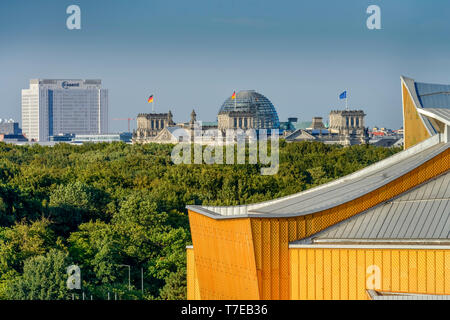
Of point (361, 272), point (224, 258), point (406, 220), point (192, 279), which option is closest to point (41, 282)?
point (192, 279)

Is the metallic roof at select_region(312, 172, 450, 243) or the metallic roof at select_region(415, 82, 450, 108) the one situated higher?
the metallic roof at select_region(415, 82, 450, 108)

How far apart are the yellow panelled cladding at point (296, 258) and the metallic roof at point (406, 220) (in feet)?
0.84

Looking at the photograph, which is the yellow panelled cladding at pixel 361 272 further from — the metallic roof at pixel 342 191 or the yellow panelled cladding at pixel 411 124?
the yellow panelled cladding at pixel 411 124

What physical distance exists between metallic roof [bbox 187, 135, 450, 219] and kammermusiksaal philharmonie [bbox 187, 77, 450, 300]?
0.07m

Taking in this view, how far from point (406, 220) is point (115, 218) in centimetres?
3463

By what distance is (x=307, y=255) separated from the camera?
105 feet

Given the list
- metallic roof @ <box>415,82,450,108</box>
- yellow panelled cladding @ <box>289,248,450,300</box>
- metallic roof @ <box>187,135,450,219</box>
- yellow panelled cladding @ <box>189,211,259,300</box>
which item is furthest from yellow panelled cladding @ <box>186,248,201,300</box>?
metallic roof @ <box>415,82,450,108</box>

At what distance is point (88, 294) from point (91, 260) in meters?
6.80

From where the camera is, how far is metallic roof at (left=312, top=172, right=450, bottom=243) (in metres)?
31.9

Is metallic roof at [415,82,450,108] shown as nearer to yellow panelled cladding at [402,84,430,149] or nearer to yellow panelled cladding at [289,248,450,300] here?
yellow panelled cladding at [402,84,430,149]
